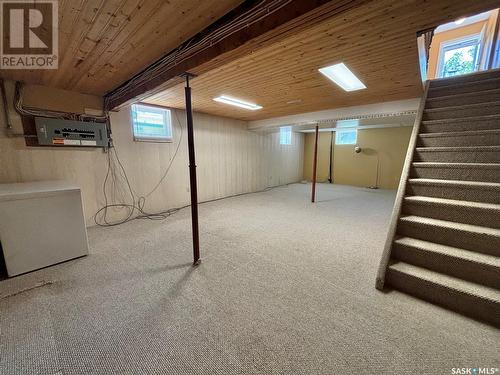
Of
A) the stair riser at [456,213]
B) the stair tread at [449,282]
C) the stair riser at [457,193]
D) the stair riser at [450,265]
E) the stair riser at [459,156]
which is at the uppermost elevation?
the stair riser at [459,156]

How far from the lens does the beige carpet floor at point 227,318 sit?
4.17ft

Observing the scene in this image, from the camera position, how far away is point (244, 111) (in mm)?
5059

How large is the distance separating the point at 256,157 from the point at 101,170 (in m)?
4.54

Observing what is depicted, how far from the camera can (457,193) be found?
220cm

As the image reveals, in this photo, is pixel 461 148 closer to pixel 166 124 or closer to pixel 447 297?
pixel 447 297

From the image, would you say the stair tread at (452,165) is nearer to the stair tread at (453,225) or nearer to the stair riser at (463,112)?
the stair tread at (453,225)

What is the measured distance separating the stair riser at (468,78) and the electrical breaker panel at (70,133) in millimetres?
6038

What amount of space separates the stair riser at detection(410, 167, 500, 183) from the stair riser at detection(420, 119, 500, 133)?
820mm

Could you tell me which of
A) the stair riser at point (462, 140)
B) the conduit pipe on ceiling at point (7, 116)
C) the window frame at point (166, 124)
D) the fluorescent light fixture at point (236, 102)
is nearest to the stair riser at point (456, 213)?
the stair riser at point (462, 140)

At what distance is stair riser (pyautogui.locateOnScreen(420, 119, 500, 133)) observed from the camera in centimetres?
254

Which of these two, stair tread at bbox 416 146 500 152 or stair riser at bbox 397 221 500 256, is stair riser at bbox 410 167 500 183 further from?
stair riser at bbox 397 221 500 256

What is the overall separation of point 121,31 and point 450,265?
367 centimetres

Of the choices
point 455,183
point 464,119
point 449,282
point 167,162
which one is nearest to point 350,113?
point 464,119

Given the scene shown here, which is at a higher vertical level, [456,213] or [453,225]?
[456,213]
